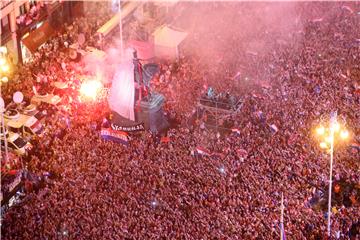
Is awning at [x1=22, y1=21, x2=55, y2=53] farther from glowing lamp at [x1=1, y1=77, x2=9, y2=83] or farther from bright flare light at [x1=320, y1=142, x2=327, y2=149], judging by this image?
bright flare light at [x1=320, y1=142, x2=327, y2=149]

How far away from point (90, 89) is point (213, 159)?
1025cm

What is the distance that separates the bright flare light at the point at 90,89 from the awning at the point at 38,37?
6.17m

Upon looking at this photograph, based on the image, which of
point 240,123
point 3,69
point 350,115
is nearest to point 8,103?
point 3,69

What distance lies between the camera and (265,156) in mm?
39562

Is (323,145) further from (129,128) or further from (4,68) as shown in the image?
(4,68)

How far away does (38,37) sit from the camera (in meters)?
51.8

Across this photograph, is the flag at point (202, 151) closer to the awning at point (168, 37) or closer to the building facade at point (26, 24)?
the awning at point (168, 37)

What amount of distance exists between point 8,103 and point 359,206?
21.1 metres

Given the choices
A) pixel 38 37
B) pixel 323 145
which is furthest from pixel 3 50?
pixel 323 145

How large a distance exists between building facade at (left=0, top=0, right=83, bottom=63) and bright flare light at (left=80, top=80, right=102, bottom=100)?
6.31m

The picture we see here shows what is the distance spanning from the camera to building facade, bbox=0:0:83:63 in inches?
1949

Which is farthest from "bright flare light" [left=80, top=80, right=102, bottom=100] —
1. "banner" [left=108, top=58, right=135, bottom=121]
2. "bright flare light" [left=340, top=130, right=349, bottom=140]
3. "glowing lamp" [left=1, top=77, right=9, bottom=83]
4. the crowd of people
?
"bright flare light" [left=340, top=130, right=349, bottom=140]

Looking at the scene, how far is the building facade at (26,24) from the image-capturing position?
4950cm

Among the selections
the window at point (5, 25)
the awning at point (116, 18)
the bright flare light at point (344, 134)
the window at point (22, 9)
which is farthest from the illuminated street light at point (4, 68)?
the bright flare light at point (344, 134)
